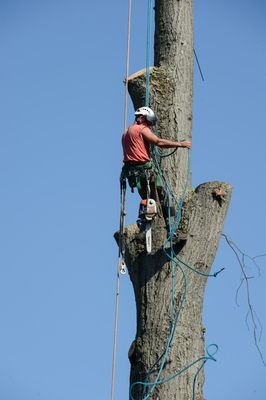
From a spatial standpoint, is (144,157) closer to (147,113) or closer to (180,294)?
(147,113)

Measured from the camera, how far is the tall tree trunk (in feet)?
32.1

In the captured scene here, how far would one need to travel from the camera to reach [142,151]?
1050cm

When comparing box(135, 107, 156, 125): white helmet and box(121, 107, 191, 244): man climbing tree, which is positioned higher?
box(135, 107, 156, 125): white helmet

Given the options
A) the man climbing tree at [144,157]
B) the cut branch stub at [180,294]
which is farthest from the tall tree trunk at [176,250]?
the man climbing tree at [144,157]

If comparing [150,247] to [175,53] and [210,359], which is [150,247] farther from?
[175,53]

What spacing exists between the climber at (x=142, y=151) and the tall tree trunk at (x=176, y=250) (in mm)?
129

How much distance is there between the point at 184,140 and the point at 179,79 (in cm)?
53

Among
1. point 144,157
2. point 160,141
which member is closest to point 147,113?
point 160,141

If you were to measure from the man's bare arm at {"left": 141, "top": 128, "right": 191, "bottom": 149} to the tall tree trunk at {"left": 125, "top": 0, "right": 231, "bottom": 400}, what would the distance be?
14 cm

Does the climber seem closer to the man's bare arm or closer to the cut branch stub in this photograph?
the man's bare arm

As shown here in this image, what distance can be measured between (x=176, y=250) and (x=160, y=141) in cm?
93

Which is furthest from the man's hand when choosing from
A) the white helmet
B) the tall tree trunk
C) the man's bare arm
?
the white helmet

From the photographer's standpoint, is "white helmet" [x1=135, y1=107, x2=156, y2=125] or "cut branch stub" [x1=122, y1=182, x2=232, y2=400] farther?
"white helmet" [x1=135, y1=107, x2=156, y2=125]

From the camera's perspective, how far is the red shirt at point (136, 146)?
34.3ft
